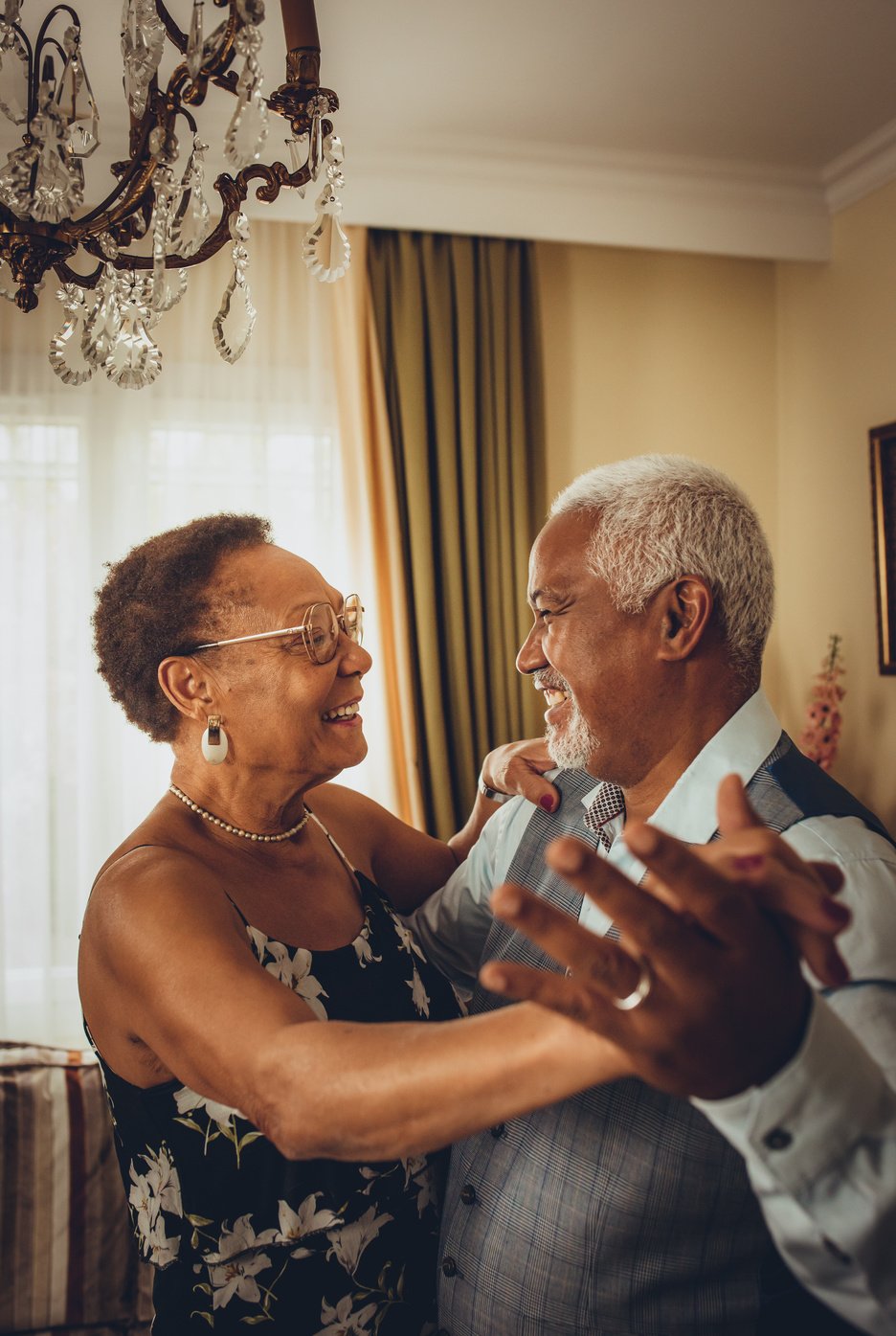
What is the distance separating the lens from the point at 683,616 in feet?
4.88

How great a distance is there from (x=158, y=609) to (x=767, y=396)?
10.6 feet

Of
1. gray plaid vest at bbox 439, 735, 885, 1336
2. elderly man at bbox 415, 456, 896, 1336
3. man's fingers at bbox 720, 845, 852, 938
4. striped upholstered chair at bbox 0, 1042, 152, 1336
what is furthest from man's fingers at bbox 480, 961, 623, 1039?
striped upholstered chair at bbox 0, 1042, 152, 1336

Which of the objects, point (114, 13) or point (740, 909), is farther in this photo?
point (114, 13)

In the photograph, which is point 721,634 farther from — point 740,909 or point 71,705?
point 71,705

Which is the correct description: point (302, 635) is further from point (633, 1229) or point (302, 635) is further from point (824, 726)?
point (824, 726)

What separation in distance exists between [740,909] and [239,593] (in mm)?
1037

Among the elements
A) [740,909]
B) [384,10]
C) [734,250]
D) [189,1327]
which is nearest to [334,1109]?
[740,909]

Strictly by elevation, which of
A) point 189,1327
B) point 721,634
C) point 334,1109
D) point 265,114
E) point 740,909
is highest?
point 265,114

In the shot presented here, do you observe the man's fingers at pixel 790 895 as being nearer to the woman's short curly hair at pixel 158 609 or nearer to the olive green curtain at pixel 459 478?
the woman's short curly hair at pixel 158 609

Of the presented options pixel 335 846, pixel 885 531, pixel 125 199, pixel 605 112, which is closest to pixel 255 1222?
pixel 335 846

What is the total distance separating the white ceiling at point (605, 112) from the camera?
9.05 ft

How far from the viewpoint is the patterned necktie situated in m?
1.62

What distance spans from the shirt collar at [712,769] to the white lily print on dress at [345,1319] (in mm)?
752

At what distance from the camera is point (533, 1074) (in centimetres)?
83
